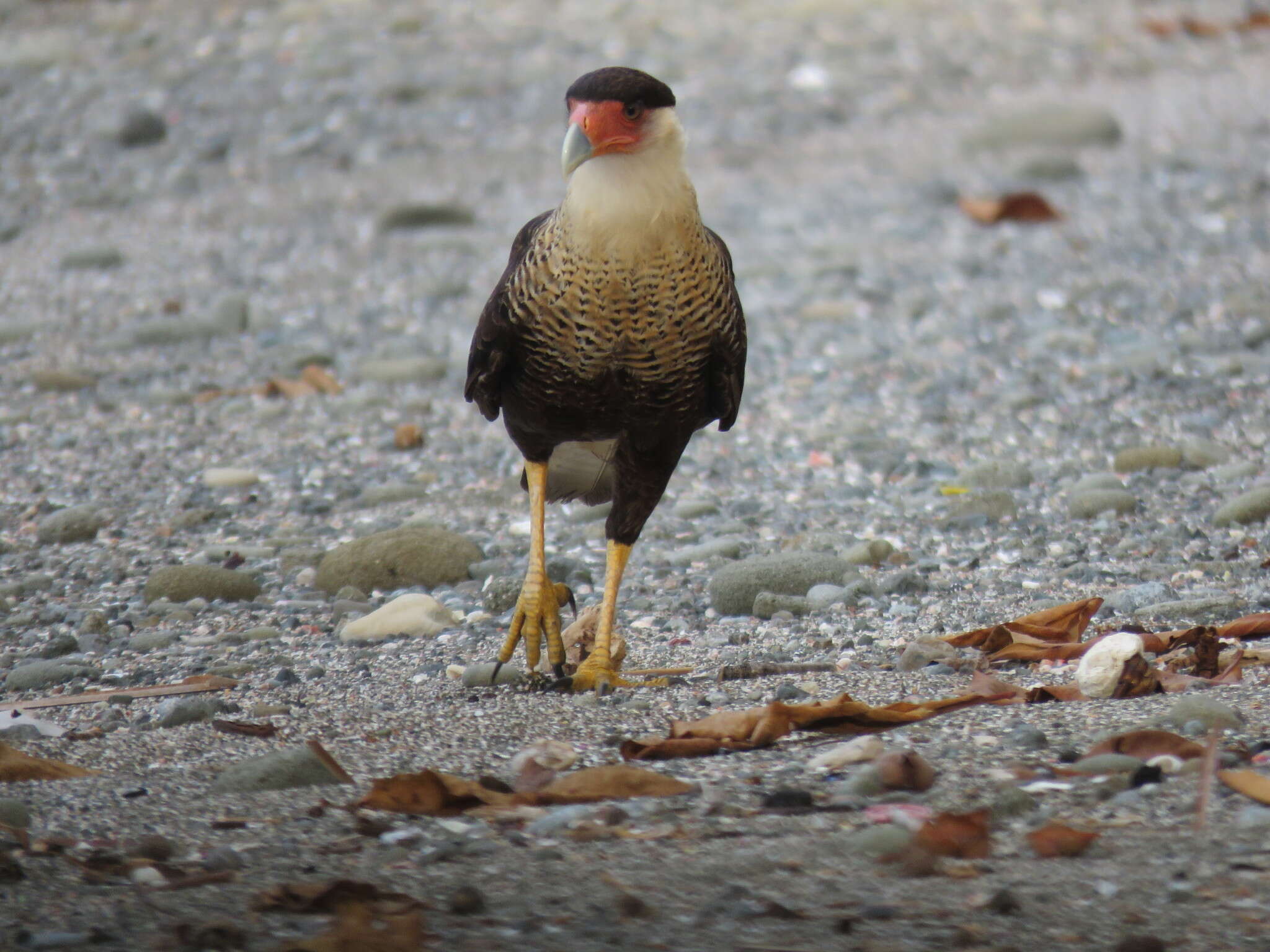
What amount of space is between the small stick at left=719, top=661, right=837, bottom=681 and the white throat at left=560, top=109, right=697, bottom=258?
108cm

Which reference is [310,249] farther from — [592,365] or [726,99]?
[592,365]

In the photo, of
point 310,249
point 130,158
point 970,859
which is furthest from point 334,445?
point 130,158

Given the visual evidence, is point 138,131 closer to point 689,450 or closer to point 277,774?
point 689,450

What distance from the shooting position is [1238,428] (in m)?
6.58

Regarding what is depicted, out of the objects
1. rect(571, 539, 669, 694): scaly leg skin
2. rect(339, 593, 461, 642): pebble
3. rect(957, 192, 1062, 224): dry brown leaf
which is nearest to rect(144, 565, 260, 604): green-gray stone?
rect(339, 593, 461, 642): pebble

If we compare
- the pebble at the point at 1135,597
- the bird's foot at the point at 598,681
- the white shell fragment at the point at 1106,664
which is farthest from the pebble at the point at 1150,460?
the bird's foot at the point at 598,681

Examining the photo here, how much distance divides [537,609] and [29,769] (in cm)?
150

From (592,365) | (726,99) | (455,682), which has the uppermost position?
(726,99)

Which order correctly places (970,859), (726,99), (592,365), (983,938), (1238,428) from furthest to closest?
(726,99) → (1238,428) → (592,365) → (970,859) → (983,938)

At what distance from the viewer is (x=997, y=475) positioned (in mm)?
6152

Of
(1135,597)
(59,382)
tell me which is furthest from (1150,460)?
(59,382)

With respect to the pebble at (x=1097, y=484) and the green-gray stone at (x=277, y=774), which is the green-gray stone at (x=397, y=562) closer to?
the green-gray stone at (x=277, y=774)

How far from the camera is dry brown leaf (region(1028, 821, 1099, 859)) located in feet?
9.13

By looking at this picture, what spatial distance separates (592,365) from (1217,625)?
1.78m
